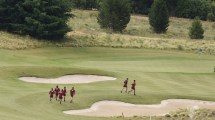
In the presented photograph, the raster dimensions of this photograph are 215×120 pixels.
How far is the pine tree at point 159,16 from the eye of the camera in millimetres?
100125

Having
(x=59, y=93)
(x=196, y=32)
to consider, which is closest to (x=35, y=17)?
(x=196, y=32)

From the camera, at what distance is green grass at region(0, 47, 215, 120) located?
122 feet

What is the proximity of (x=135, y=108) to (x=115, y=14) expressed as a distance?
182ft

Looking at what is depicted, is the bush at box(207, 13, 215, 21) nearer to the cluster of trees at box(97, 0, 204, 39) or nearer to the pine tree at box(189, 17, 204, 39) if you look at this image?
the cluster of trees at box(97, 0, 204, 39)

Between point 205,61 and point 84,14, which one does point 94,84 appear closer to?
point 205,61

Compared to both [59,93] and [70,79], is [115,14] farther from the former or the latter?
[59,93]

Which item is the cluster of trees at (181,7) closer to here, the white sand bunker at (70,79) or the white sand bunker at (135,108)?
the white sand bunker at (70,79)

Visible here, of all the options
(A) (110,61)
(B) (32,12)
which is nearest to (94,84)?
(A) (110,61)

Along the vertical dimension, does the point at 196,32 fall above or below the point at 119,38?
above

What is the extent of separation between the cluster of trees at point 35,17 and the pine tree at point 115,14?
18.5 m

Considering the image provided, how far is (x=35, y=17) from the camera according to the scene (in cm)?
7519

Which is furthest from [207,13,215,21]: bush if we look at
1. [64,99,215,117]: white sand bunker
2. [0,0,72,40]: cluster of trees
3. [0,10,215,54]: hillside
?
[64,99,215,117]: white sand bunker

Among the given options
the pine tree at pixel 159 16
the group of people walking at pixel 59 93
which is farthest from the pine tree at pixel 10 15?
the group of people walking at pixel 59 93

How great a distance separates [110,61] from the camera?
6750 centimetres
